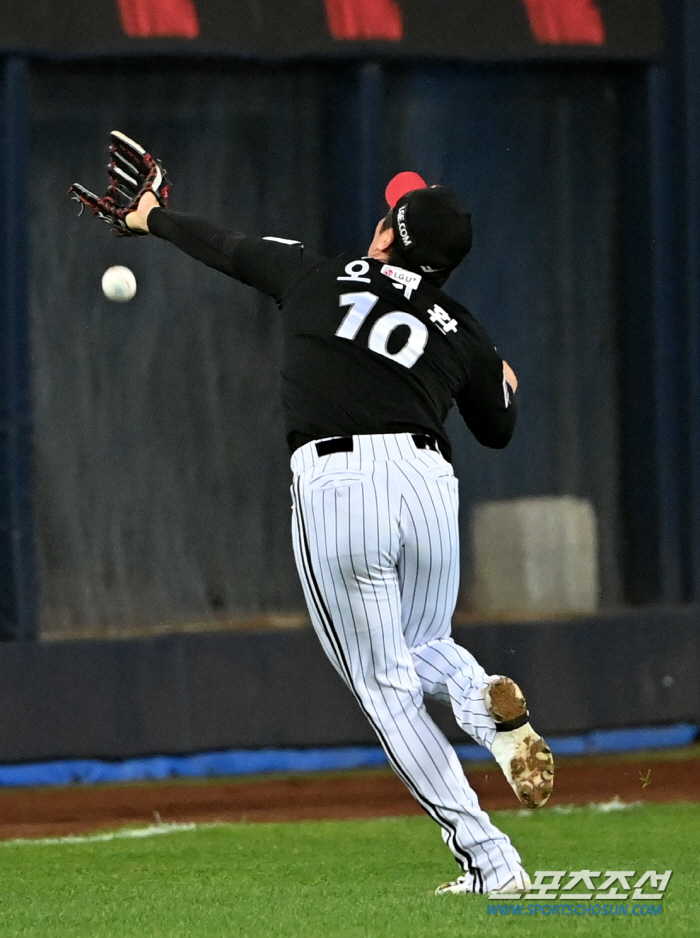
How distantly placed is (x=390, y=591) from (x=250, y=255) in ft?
3.41

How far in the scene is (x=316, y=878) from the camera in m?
5.51

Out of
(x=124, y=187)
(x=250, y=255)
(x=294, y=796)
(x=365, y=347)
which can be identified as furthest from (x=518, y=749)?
(x=294, y=796)

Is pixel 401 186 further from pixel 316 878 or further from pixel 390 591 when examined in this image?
pixel 316 878

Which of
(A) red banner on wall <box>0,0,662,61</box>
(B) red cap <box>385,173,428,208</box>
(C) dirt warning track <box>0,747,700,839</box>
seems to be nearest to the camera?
(B) red cap <box>385,173,428,208</box>

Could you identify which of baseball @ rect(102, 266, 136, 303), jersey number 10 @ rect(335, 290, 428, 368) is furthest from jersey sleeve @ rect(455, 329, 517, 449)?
baseball @ rect(102, 266, 136, 303)

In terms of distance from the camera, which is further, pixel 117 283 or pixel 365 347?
pixel 117 283

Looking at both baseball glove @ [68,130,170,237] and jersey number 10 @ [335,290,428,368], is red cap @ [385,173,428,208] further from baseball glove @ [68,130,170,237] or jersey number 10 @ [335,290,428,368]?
baseball glove @ [68,130,170,237]

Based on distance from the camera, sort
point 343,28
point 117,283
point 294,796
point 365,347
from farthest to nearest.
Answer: point 343,28 → point 294,796 → point 117,283 → point 365,347

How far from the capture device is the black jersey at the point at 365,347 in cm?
478

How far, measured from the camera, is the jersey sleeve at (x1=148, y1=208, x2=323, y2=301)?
16.3ft

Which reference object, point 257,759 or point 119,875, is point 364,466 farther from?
point 257,759

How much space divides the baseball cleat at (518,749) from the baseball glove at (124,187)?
1.85 m

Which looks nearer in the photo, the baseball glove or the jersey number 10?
the jersey number 10

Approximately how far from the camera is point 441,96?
32.3 ft
